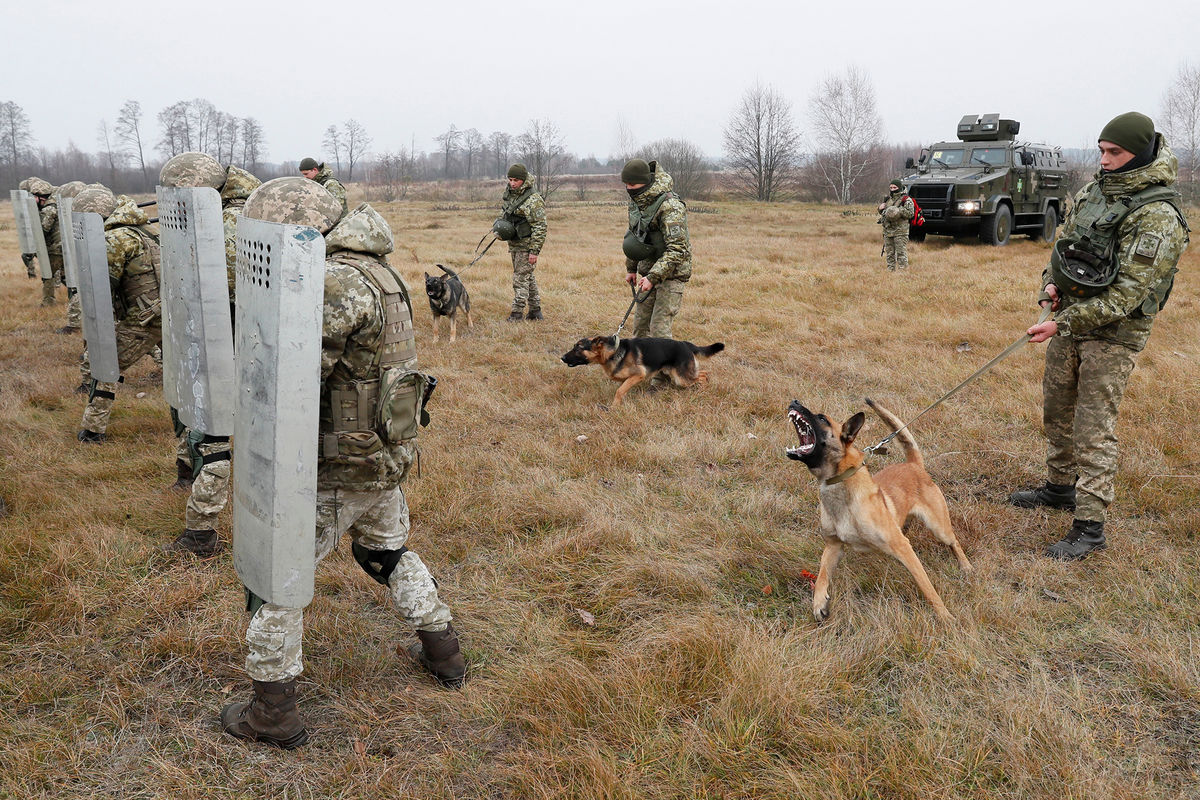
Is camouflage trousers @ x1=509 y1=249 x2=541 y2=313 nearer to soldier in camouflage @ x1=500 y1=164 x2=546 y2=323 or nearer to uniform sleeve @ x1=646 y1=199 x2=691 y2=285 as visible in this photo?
soldier in camouflage @ x1=500 y1=164 x2=546 y2=323

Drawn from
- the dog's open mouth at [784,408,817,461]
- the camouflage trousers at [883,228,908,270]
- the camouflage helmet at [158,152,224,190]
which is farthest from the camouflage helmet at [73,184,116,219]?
the camouflage trousers at [883,228,908,270]

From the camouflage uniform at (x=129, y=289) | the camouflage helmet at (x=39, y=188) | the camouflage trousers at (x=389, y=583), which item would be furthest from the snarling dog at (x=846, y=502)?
the camouflage helmet at (x=39, y=188)

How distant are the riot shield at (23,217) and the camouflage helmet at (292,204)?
31.1ft

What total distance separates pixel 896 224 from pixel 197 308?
13194 millimetres

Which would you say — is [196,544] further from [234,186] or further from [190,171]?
[234,186]

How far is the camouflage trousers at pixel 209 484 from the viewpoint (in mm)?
3560

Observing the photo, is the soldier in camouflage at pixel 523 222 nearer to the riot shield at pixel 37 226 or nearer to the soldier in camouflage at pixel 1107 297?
the riot shield at pixel 37 226

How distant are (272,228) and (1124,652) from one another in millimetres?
3468

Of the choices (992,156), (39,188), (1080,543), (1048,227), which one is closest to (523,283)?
(39,188)

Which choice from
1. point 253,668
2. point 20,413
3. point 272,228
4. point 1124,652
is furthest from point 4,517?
point 1124,652

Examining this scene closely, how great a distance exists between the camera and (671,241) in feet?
22.1

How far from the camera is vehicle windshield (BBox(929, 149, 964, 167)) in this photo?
56.0ft

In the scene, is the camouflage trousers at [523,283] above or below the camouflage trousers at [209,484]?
above

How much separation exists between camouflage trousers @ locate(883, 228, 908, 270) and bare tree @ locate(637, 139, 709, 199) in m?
29.2
